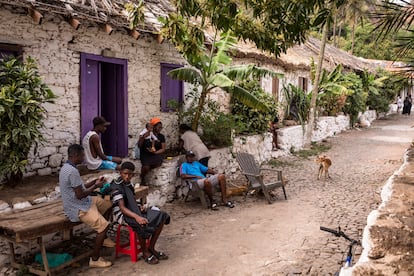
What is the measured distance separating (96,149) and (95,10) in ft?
7.66

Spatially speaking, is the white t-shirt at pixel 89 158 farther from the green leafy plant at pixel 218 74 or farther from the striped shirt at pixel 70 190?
the green leafy plant at pixel 218 74

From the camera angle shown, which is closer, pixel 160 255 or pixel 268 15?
pixel 268 15

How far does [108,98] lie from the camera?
8297mm

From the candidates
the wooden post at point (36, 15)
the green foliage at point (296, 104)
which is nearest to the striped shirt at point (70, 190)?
the wooden post at point (36, 15)

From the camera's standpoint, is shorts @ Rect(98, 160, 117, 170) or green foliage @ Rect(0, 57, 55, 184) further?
shorts @ Rect(98, 160, 117, 170)

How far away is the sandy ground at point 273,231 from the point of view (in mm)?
5230

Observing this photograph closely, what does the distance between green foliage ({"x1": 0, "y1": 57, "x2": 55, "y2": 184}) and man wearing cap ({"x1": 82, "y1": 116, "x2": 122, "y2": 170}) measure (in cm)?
118

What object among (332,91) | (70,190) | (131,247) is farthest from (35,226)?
(332,91)

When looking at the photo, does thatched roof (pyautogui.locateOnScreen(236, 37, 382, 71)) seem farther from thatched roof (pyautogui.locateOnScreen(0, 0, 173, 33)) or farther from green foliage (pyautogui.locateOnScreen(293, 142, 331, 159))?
thatched roof (pyautogui.locateOnScreen(0, 0, 173, 33))

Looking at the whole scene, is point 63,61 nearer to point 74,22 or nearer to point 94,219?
point 74,22

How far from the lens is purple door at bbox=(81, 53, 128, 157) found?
741 cm

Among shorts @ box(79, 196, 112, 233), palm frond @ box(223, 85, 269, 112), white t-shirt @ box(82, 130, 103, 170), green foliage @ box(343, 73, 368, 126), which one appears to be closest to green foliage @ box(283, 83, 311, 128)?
green foliage @ box(343, 73, 368, 126)

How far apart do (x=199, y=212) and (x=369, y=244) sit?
18.4 ft

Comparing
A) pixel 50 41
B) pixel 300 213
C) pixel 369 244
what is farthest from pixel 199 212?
pixel 369 244
